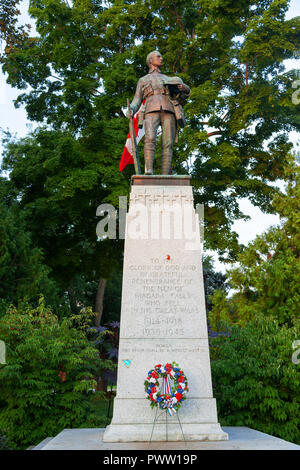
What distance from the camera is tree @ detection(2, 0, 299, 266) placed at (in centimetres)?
1684

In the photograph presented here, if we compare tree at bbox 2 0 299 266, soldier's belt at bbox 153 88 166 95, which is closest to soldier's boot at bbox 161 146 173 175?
soldier's belt at bbox 153 88 166 95

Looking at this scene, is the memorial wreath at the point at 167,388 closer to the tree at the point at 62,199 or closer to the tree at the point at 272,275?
the tree at the point at 272,275

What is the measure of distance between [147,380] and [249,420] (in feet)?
11.2

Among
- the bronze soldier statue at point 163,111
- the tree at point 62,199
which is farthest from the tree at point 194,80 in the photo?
the bronze soldier statue at point 163,111

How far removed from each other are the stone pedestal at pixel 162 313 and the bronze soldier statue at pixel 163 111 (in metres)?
0.59

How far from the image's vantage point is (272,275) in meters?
12.3

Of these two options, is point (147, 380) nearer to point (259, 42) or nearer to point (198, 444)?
point (198, 444)

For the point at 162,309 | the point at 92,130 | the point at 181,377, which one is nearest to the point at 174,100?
the point at 162,309

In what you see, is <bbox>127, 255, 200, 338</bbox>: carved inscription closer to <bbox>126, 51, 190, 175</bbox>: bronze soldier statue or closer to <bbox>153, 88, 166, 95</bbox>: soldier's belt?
<bbox>126, 51, 190, 175</bbox>: bronze soldier statue

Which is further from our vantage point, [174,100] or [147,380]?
[174,100]

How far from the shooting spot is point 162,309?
7629 millimetres

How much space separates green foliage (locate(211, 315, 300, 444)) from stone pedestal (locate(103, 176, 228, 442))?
2.28m

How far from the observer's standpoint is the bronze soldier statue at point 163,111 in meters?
8.80

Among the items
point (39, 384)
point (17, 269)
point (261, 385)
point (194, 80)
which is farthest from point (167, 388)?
point (194, 80)
